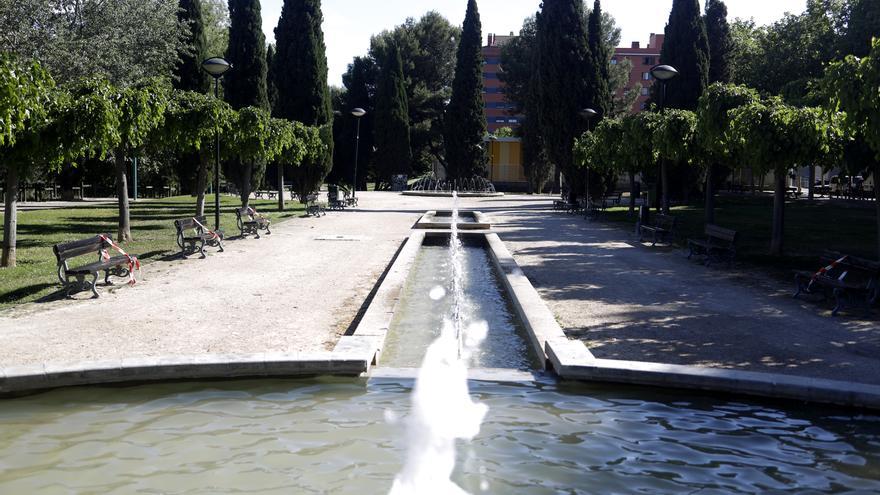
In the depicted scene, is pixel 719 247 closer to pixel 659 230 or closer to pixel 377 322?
pixel 659 230

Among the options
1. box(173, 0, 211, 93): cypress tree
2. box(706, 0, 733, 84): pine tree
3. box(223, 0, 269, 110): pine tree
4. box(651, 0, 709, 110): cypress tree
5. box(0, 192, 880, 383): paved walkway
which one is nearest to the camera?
box(0, 192, 880, 383): paved walkway

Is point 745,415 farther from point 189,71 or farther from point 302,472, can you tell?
point 189,71

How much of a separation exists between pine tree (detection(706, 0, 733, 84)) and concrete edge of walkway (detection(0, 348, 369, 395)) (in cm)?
3649

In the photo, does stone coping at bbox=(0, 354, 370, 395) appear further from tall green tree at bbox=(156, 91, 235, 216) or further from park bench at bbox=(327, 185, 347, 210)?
park bench at bbox=(327, 185, 347, 210)

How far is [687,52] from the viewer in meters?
33.7

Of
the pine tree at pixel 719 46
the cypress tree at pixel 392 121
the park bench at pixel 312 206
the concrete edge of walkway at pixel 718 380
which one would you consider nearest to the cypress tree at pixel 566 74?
the pine tree at pixel 719 46

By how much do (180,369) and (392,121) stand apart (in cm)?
4680

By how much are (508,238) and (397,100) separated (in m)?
34.9

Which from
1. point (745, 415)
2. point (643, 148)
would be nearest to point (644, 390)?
point (745, 415)

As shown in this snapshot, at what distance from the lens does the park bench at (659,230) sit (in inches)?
680

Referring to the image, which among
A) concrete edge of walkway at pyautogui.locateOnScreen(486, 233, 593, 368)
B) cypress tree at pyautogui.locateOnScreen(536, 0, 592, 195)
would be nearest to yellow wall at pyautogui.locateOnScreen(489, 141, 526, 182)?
cypress tree at pyautogui.locateOnScreen(536, 0, 592, 195)

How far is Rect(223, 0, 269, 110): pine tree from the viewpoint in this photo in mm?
30281

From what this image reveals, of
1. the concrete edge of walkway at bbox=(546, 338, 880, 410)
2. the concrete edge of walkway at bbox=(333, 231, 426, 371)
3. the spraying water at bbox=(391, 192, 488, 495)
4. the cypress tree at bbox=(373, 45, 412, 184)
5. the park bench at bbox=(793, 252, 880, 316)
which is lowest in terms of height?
the spraying water at bbox=(391, 192, 488, 495)

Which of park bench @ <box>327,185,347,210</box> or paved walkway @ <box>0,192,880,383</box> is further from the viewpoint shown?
park bench @ <box>327,185,347,210</box>
